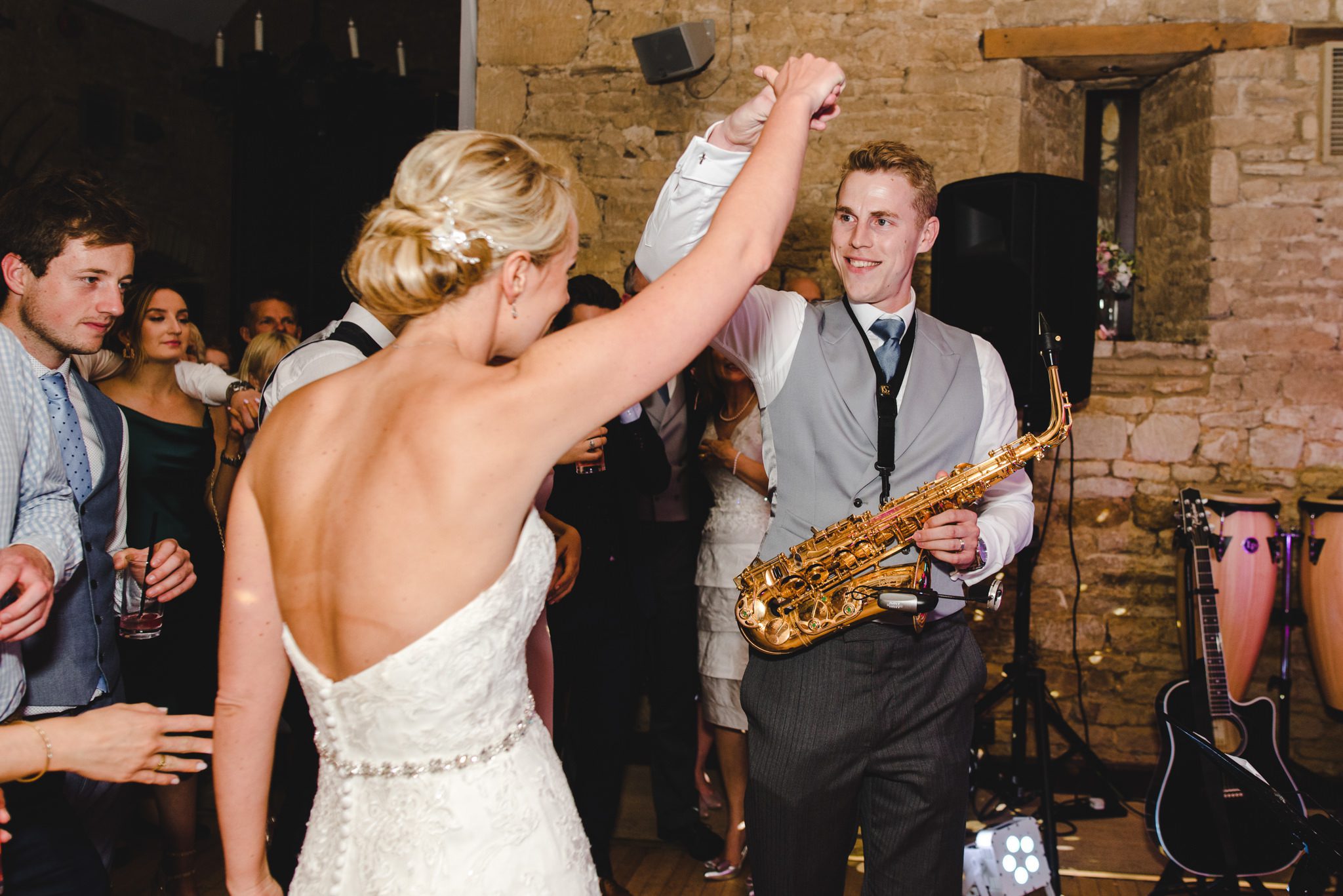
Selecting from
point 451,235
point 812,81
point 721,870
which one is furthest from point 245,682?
point 721,870

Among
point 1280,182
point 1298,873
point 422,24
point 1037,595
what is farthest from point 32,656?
point 422,24

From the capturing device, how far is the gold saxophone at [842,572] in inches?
90.2

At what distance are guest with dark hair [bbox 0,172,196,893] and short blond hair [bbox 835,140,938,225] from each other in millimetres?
1858

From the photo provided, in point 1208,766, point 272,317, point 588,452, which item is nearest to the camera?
point 588,452

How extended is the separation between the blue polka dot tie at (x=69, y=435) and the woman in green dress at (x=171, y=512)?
78 centimetres

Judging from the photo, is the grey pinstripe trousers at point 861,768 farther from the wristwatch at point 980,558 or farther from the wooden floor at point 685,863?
the wooden floor at point 685,863

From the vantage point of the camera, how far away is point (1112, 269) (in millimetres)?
5180

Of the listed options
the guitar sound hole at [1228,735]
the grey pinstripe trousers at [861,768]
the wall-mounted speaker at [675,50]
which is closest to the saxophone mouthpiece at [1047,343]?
the grey pinstripe trousers at [861,768]

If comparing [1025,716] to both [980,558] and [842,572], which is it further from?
[842,572]

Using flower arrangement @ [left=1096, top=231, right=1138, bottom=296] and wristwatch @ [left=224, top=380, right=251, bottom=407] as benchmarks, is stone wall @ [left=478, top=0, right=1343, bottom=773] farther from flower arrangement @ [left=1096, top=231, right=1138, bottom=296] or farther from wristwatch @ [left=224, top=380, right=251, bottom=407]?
wristwatch @ [left=224, top=380, right=251, bottom=407]

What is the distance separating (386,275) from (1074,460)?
4237mm

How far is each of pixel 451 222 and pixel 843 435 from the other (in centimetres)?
122

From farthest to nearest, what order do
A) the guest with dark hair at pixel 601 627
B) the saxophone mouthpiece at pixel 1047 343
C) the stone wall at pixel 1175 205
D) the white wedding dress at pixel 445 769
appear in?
the stone wall at pixel 1175 205, the guest with dark hair at pixel 601 627, the saxophone mouthpiece at pixel 1047 343, the white wedding dress at pixel 445 769

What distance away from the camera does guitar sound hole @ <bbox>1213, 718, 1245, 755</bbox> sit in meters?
3.74
